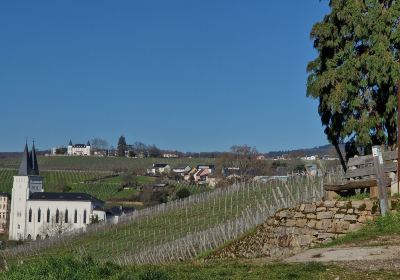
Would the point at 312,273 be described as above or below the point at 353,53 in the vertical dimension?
below

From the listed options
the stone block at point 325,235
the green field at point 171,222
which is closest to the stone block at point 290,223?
the stone block at point 325,235

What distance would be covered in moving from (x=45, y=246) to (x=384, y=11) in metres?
49.5

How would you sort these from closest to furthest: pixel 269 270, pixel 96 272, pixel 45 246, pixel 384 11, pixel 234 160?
pixel 96 272, pixel 269 270, pixel 384 11, pixel 45 246, pixel 234 160

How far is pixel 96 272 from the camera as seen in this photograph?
37.4ft

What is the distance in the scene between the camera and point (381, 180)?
1694 cm

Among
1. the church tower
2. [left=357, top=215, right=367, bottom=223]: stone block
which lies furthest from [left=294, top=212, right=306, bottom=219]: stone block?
the church tower

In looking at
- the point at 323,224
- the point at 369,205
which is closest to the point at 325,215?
the point at 323,224

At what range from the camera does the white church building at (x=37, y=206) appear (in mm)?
148375

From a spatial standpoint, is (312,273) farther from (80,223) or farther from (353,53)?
(80,223)

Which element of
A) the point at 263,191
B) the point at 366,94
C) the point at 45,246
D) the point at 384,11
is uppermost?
the point at 384,11

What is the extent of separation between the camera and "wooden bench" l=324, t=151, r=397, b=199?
18320 millimetres

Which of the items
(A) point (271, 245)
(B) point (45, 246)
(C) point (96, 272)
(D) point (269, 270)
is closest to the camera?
(C) point (96, 272)

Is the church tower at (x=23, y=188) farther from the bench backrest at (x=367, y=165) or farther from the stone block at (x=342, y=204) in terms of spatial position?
the stone block at (x=342, y=204)

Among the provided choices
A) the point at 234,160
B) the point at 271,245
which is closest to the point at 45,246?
the point at 271,245
